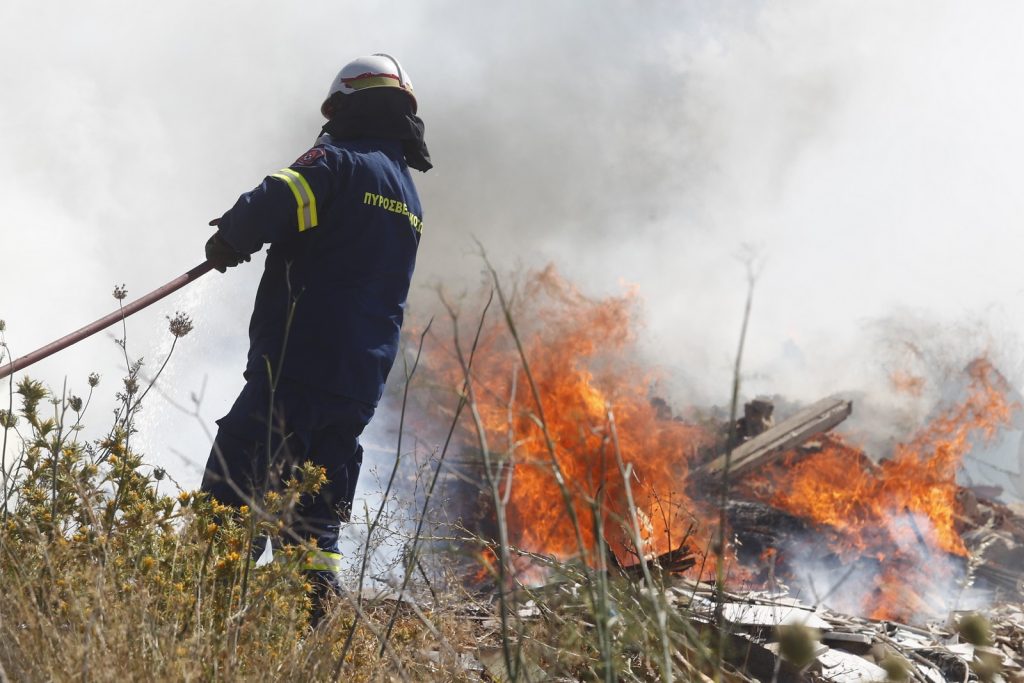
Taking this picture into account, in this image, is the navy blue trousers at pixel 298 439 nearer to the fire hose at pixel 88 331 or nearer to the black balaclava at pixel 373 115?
the fire hose at pixel 88 331

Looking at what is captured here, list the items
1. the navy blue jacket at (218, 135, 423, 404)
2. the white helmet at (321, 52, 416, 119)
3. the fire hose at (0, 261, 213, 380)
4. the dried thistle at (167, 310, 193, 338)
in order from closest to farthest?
the fire hose at (0, 261, 213, 380), the dried thistle at (167, 310, 193, 338), the navy blue jacket at (218, 135, 423, 404), the white helmet at (321, 52, 416, 119)

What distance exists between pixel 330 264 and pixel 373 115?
0.76 metres

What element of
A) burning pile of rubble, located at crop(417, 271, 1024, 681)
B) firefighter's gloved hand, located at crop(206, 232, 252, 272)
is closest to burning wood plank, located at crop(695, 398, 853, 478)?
burning pile of rubble, located at crop(417, 271, 1024, 681)

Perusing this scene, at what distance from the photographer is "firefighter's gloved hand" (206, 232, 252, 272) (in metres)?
3.19

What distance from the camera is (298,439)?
3199mm

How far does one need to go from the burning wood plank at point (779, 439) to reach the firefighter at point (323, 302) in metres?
4.43

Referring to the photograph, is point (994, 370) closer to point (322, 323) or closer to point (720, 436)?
point (720, 436)

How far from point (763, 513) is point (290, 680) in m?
5.86

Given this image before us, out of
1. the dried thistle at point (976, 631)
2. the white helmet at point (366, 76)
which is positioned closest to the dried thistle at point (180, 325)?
the white helmet at point (366, 76)

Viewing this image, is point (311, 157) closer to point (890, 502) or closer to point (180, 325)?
point (180, 325)

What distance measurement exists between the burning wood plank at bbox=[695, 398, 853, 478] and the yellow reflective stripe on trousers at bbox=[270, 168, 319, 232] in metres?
4.79

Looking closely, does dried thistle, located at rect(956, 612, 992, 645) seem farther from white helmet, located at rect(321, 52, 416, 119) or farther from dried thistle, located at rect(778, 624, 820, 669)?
white helmet, located at rect(321, 52, 416, 119)

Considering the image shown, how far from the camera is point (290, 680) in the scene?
1657mm

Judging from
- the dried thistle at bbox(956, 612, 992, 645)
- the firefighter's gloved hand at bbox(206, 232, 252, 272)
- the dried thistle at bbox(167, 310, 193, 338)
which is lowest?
the dried thistle at bbox(956, 612, 992, 645)
